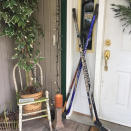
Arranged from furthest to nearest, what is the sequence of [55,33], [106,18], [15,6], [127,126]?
[55,33]
[127,126]
[106,18]
[15,6]

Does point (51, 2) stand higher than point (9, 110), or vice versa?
point (51, 2)

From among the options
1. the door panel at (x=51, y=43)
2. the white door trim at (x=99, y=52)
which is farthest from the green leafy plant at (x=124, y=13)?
the door panel at (x=51, y=43)

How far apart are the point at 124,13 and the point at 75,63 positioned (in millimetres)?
937

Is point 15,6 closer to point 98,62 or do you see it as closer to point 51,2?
point 51,2

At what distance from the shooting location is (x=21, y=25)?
1.68m

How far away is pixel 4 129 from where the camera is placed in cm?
188

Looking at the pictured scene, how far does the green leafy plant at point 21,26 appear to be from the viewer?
5.20 ft

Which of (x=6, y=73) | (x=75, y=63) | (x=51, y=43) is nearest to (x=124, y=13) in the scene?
(x=75, y=63)

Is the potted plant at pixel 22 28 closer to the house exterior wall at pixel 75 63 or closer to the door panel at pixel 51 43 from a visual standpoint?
the door panel at pixel 51 43

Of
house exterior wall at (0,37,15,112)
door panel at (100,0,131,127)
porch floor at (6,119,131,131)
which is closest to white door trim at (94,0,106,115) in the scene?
door panel at (100,0,131,127)

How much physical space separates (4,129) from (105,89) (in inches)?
58.4

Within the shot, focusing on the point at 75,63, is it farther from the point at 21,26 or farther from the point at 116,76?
the point at 21,26

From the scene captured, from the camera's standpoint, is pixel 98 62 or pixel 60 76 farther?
pixel 60 76

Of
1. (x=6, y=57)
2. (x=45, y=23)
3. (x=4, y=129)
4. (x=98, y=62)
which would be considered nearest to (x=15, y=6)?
(x=45, y=23)
